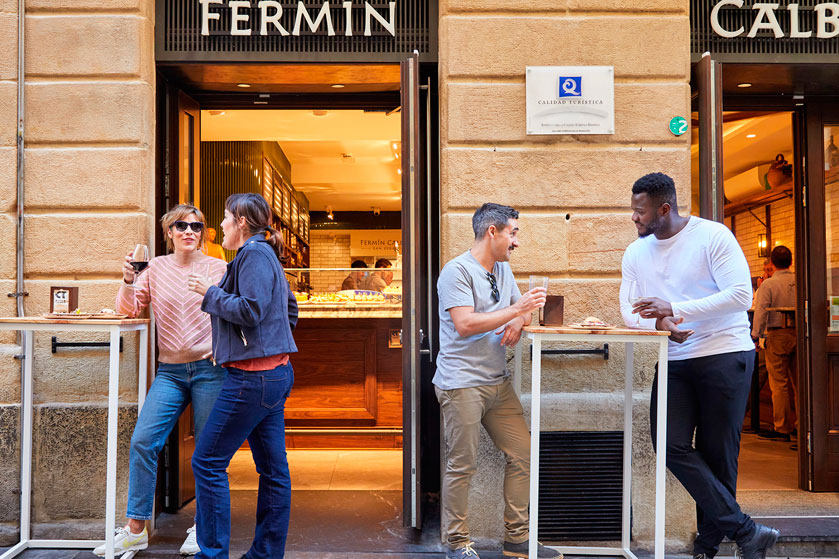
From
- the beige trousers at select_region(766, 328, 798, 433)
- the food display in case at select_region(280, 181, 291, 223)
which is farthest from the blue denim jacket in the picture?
the food display in case at select_region(280, 181, 291, 223)

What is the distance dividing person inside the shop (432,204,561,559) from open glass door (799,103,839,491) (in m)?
2.42

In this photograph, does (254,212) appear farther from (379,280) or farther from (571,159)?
(379,280)

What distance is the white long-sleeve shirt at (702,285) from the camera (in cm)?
309

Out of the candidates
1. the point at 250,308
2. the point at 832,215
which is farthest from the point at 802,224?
the point at 250,308

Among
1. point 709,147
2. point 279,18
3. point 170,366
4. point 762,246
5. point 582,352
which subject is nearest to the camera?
point 170,366

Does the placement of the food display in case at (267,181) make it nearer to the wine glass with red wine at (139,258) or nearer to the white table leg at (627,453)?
the wine glass with red wine at (139,258)

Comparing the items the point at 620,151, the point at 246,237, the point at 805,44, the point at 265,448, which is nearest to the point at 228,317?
the point at 246,237

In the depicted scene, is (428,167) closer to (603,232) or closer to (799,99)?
(603,232)

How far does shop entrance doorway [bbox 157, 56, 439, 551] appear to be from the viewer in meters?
4.00

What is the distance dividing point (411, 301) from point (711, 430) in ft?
5.37

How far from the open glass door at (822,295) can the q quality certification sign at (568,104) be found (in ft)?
6.07

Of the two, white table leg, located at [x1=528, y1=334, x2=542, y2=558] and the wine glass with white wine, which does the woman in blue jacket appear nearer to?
white table leg, located at [x1=528, y1=334, x2=542, y2=558]

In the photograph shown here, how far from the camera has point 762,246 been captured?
1184 cm

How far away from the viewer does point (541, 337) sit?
323 cm
